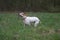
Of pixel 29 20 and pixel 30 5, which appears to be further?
pixel 30 5

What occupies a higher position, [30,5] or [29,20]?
[29,20]

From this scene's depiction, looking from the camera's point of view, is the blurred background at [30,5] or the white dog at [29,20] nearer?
the white dog at [29,20]

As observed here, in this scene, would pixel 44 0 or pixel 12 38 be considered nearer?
pixel 12 38

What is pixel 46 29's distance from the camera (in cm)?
800

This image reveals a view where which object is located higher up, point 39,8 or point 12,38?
point 12,38

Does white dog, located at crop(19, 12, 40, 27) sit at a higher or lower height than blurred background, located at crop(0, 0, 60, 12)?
higher

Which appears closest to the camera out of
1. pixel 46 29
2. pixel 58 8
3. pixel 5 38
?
pixel 5 38

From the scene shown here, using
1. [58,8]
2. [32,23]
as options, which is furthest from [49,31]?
[58,8]

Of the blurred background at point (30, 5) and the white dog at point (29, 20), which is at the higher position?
the white dog at point (29, 20)

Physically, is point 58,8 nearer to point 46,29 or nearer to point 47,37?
point 46,29

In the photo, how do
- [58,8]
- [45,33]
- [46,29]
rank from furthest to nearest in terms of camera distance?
[58,8]
[46,29]
[45,33]

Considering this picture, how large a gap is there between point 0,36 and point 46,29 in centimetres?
200

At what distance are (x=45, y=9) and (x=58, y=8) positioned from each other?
3.33 feet

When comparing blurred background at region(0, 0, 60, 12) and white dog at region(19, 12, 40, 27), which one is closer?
white dog at region(19, 12, 40, 27)
